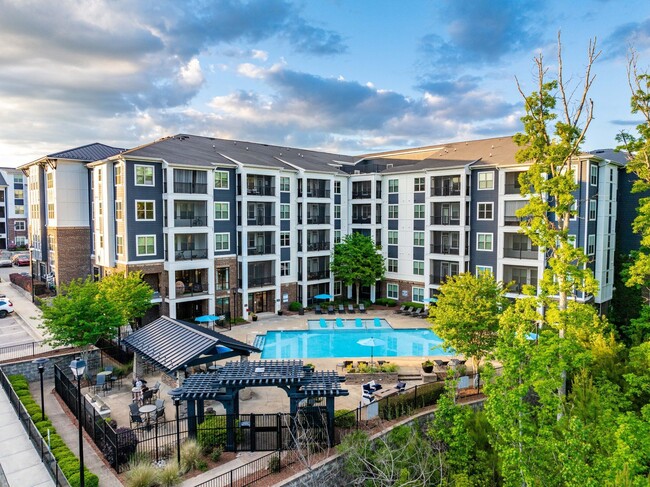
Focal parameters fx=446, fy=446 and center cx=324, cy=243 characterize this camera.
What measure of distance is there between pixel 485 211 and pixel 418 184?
7134 mm

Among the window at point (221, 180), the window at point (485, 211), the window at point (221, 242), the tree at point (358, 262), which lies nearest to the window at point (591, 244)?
the window at point (485, 211)

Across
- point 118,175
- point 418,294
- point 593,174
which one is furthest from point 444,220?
point 118,175

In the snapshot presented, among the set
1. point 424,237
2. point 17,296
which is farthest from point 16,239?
point 424,237

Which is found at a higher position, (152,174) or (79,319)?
(152,174)

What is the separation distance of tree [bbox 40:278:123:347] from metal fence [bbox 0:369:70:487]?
3082 mm

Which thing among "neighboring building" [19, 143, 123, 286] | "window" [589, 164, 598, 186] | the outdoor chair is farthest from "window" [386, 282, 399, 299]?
the outdoor chair

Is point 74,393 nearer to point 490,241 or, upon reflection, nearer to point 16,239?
point 490,241

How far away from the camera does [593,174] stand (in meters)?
34.0

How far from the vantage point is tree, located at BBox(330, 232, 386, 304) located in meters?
43.2

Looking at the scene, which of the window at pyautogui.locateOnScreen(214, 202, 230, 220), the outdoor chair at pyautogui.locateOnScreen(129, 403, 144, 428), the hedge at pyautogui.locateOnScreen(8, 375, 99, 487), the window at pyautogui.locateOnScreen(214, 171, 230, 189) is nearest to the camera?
the hedge at pyautogui.locateOnScreen(8, 375, 99, 487)

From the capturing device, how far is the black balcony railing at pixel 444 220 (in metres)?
40.1

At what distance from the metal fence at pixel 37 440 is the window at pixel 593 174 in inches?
1430

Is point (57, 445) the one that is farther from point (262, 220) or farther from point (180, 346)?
point (262, 220)

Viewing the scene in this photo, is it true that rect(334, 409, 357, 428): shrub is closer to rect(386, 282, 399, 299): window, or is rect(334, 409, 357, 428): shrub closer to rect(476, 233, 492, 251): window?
rect(476, 233, 492, 251): window
